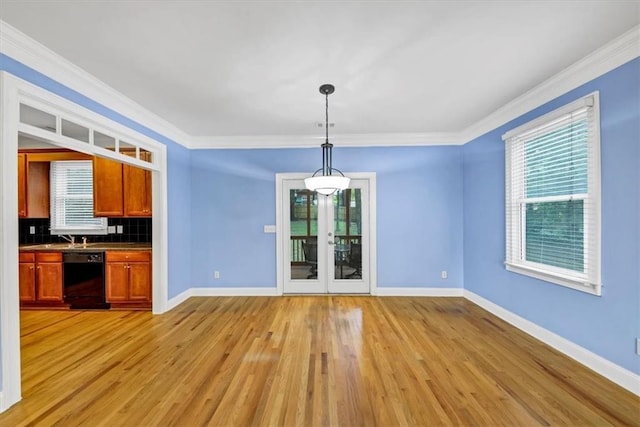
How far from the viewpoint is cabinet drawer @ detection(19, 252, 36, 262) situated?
4004 millimetres

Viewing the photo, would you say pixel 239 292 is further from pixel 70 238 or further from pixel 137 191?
pixel 70 238

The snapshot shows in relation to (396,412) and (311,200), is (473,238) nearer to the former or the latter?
(311,200)

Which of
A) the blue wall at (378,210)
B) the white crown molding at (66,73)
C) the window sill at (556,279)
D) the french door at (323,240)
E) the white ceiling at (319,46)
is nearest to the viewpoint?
the white ceiling at (319,46)

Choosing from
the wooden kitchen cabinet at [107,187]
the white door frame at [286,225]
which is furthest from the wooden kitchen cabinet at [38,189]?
the white door frame at [286,225]

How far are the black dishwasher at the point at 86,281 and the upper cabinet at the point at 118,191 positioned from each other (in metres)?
0.75

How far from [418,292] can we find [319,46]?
403 centimetres

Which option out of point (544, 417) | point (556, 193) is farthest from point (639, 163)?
point (544, 417)

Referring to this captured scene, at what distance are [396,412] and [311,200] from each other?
3.41m

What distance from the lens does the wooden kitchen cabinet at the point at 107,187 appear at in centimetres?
439

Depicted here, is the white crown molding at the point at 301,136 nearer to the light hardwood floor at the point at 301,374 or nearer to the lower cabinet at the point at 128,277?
the lower cabinet at the point at 128,277

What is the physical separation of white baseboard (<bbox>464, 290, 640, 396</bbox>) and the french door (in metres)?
2.07

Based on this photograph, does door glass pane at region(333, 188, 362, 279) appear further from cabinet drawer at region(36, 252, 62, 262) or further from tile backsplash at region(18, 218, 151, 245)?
cabinet drawer at region(36, 252, 62, 262)

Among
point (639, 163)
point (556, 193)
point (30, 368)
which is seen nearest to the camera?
point (639, 163)

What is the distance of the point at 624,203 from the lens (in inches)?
88.3
